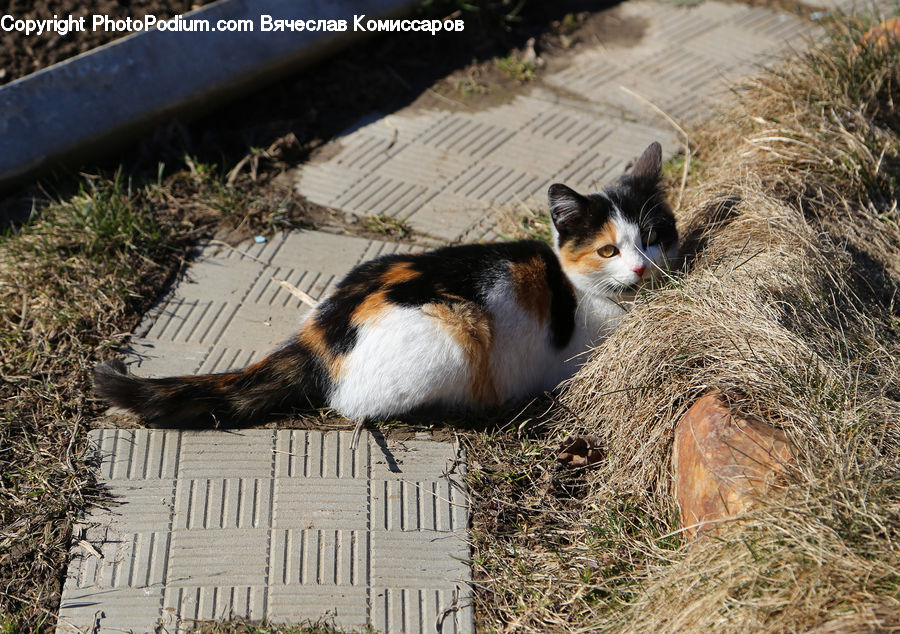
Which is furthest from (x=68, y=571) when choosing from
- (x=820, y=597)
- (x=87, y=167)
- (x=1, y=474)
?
(x=87, y=167)

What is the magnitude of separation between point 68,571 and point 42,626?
7.3 inches

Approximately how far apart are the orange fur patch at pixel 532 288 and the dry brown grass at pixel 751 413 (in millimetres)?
280

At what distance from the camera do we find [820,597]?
1965 mm

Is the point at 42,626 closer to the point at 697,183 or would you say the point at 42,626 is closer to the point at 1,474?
the point at 1,474

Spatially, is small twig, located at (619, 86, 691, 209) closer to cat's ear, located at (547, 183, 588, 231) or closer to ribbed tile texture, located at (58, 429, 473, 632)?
cat's ear, located at (547, 183, 588, 231)

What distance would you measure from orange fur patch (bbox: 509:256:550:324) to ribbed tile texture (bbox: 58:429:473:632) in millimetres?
621

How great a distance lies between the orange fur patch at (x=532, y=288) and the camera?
3062 millimetres

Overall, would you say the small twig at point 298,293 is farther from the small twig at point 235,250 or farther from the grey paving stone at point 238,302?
the small twig at point 235,250

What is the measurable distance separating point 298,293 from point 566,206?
4.40 ft

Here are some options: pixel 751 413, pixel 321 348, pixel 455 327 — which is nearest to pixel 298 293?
pixel 321 348

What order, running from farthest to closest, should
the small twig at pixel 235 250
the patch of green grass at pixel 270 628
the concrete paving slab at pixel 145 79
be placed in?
the concrete paving slab at pixel 145 79 < the small twig at pixel 235 250 < the patch of green grass at pixel 270 628

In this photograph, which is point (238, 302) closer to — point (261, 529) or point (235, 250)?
point (235, 250)

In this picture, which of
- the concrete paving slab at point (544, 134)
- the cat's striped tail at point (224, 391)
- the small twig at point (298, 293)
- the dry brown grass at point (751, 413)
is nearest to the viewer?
the dry brown grass at point (751, 413)

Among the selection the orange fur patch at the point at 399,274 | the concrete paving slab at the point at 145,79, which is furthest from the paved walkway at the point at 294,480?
the concrete paving slab at the point at 145,79
